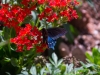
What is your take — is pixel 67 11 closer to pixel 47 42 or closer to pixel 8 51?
pixel 47 42

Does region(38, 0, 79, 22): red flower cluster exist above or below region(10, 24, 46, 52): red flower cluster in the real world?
above

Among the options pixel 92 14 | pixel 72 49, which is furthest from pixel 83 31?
pixel 72 49

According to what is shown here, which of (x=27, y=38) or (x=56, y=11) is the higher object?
(x=56, y=11)

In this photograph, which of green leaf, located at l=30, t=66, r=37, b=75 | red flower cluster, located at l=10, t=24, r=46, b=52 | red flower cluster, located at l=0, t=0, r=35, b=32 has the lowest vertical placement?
green leaf, located at l=30, t=66, r=37, b=75

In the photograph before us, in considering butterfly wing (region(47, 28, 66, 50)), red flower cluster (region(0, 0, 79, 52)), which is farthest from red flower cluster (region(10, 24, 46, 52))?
butterfly wing (region(47, 28, 66, 50))

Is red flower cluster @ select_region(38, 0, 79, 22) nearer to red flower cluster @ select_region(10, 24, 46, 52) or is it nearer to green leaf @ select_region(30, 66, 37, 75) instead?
red flower cluster @ select_region(10, 24, 46, 52)

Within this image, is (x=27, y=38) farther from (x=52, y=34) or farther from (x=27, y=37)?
(x=52, y=34)

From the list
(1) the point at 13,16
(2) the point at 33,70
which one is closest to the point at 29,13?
(1) the point at 13,16

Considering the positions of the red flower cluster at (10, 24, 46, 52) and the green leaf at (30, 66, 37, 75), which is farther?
the green leaf at (30, 66, 37, 75)
